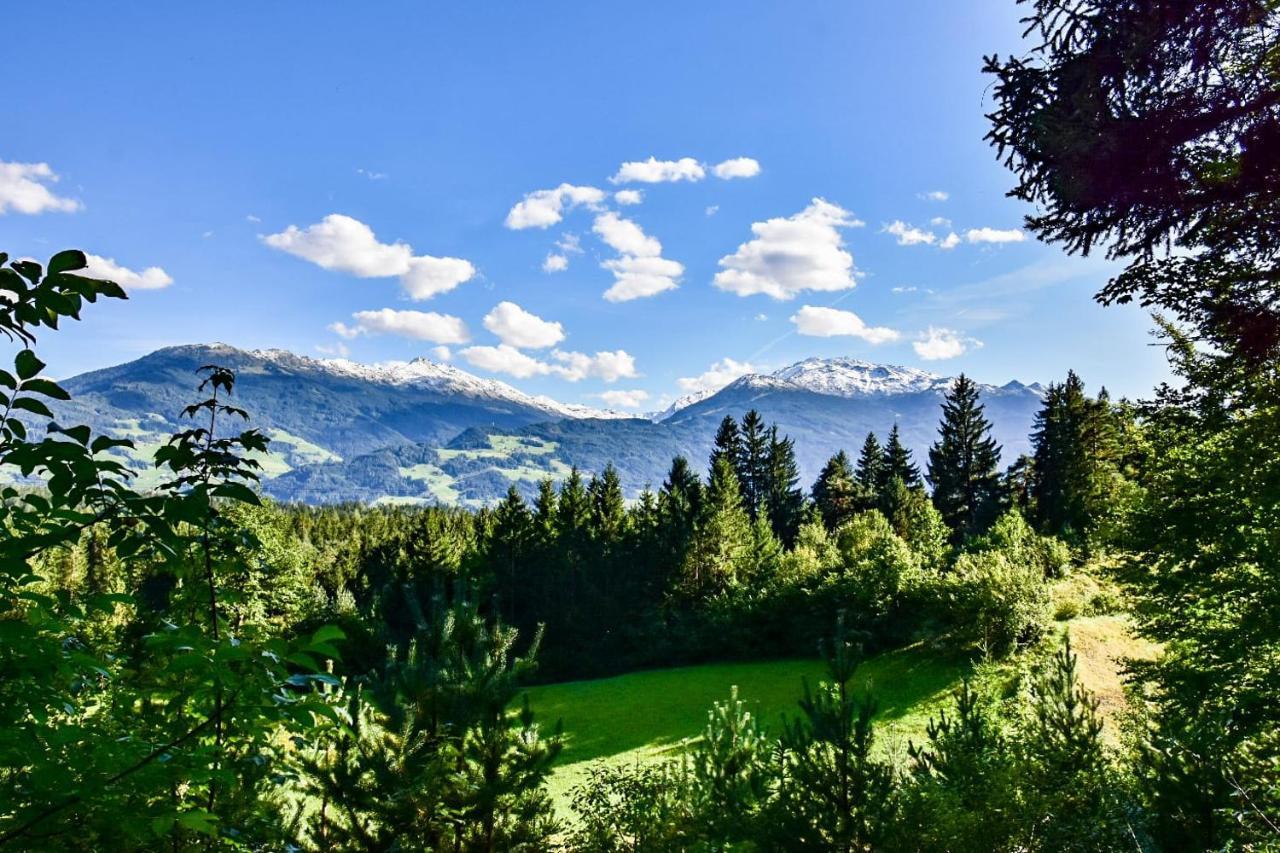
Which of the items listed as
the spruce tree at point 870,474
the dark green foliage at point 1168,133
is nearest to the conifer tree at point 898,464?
the spruce tree at point 870,474

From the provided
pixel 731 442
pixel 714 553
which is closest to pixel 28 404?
pixel 714 553

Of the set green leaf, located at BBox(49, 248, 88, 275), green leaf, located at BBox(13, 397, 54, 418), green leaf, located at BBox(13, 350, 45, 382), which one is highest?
green leaf, located at BBox(49, 248, 88, 275)

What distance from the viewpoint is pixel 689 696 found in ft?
97.4

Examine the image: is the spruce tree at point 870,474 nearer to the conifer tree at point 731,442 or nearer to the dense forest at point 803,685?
the conifer tree at point 731,442

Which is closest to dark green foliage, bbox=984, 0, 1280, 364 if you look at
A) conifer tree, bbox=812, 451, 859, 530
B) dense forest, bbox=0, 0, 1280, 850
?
dense forest, bbox=0, 0, 1280, 850

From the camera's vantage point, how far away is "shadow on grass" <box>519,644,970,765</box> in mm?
23438

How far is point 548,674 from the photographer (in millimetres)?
41188

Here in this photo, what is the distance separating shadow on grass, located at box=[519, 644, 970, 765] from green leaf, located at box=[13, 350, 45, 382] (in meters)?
18.9

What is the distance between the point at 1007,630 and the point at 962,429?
3488cm

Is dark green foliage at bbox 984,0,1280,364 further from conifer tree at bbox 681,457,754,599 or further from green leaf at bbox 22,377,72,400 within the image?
conifer tree at bbox 681,457,754,599

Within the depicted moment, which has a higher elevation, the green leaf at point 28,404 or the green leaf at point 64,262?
the green leaf at point 64,262

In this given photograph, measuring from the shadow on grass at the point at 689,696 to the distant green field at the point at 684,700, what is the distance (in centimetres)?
4

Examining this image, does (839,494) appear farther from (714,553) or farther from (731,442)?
(714,553)

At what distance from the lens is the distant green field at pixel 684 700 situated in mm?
21953
